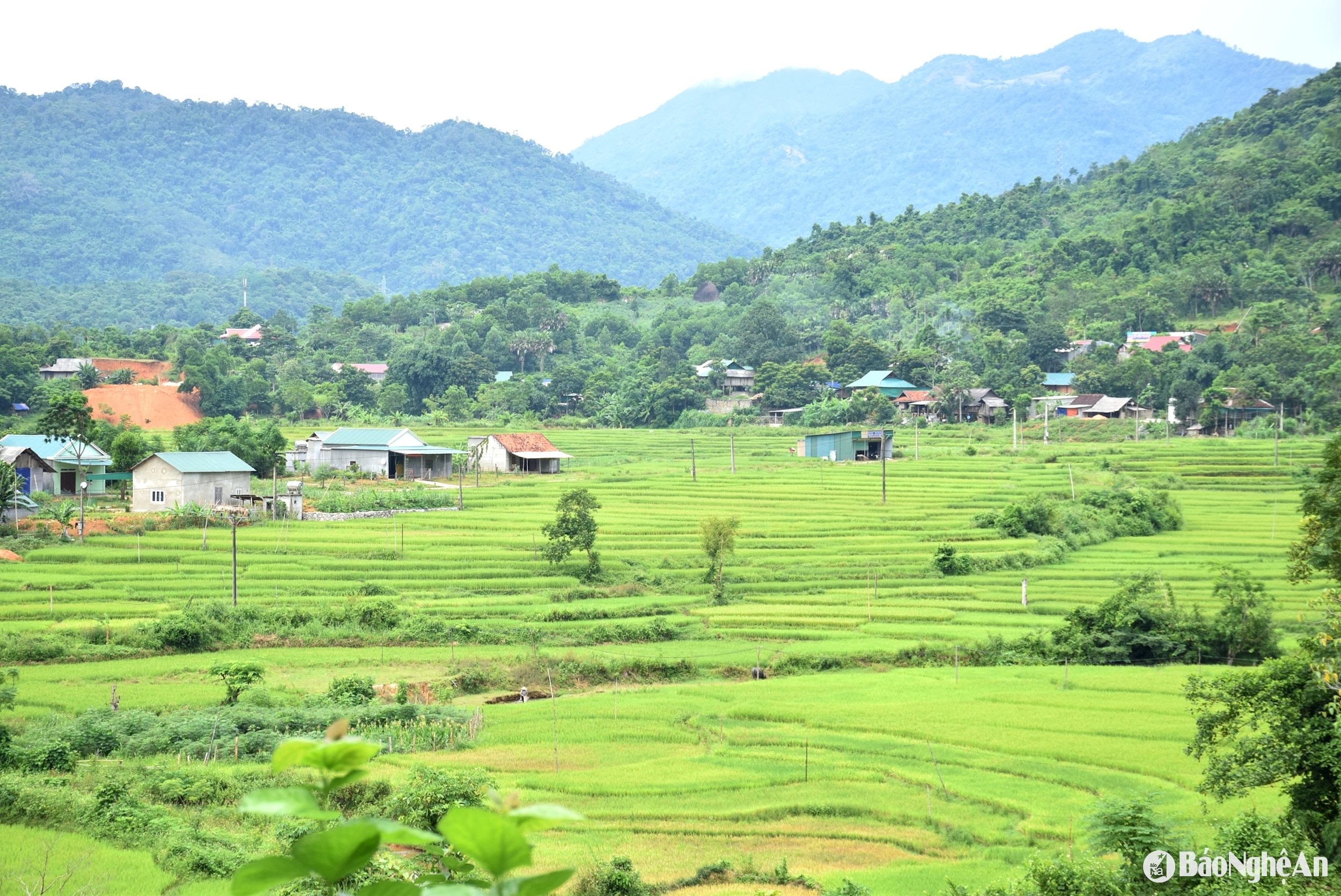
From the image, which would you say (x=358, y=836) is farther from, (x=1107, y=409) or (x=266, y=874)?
(x=1107, y=409)

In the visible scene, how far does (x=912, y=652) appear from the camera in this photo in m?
27.0

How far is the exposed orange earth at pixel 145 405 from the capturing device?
2314 inches

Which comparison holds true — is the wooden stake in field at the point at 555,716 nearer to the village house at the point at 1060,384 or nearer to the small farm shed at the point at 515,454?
the small farm shed at the point at 515,454

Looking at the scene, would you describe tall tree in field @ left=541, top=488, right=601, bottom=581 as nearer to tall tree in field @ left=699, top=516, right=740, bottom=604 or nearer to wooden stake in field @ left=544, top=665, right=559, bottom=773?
tall tree in field @ left=699, top=516, right=740, bottom=604

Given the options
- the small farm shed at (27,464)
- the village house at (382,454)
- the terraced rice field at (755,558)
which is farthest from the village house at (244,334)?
the terraced rice field at (755,558)

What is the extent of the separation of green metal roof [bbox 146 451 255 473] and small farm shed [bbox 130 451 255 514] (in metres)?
0.02

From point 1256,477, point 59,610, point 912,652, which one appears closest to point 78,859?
point 59,610

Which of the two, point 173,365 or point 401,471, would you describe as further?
point 173,365

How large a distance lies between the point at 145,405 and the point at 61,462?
21.6 meters

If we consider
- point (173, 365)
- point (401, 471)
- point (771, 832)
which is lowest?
point (771, 832)

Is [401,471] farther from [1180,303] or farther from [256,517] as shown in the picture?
[1180,303]

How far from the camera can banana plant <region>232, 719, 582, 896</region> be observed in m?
1.57

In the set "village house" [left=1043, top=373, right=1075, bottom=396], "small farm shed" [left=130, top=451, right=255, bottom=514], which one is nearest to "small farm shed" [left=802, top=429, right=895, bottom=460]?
"village house" [left=1043, top=373, right=1075, bottom=396]

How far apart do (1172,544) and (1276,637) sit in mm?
11030
